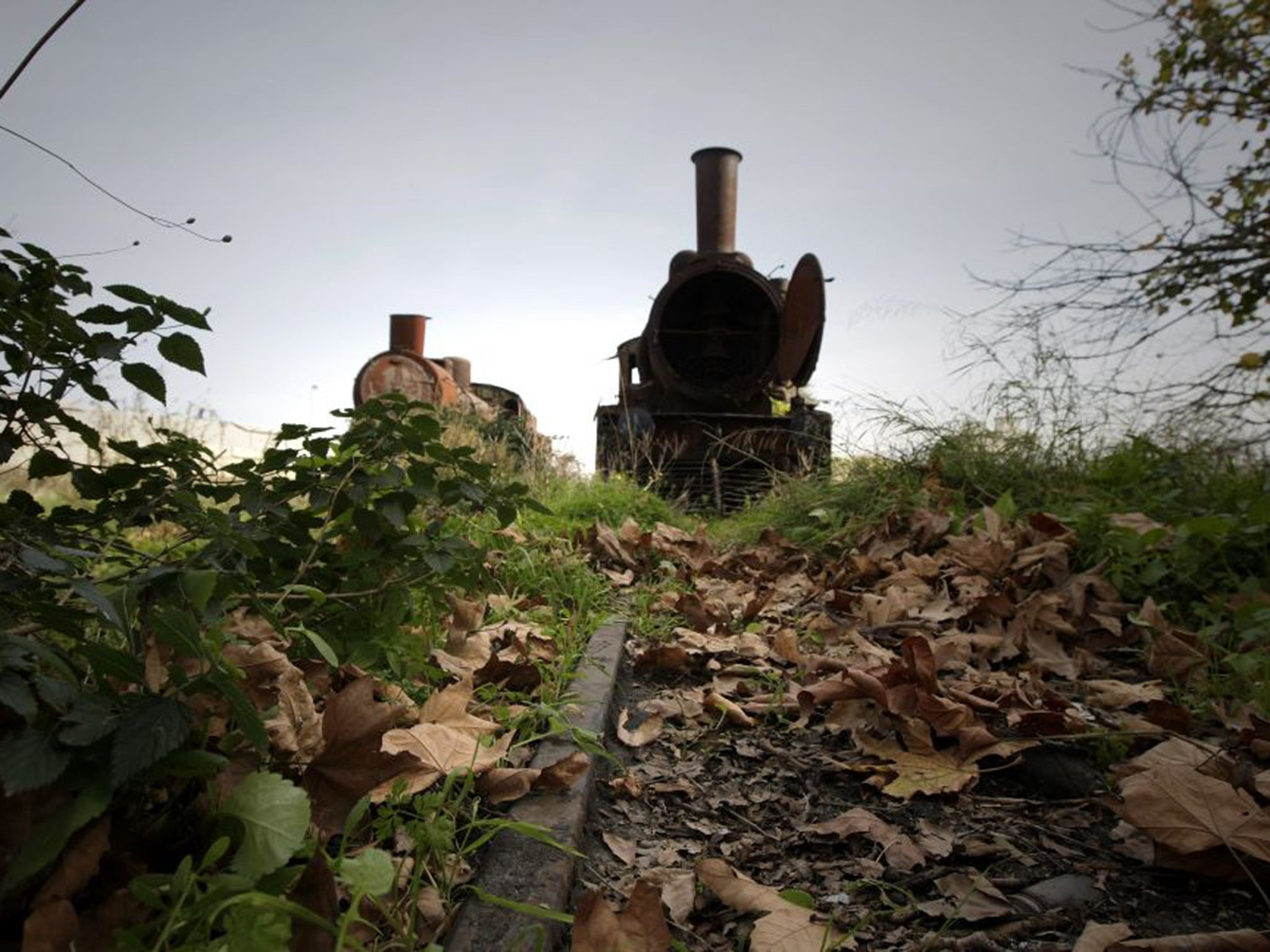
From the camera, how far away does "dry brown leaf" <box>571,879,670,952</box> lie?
3.83 feet

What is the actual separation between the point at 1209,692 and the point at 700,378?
8.05m

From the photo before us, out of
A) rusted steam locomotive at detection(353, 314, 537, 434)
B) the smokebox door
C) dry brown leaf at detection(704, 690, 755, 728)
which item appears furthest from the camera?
rusted steam locomotive at detection(353, 314, 537, 434)

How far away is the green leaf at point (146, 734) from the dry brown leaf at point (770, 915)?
0.89m

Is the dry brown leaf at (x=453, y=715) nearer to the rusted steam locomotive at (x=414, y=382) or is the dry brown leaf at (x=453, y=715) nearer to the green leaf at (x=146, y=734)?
the green leaf at (x=146, y=734)

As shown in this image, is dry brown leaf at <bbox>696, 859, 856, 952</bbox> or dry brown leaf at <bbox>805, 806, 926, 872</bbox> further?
dry brown leaf at <bbox>805, 806, 926, 872</bbox>

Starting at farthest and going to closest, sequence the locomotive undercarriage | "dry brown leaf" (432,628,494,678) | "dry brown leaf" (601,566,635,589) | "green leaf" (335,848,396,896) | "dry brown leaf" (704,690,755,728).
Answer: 1. the locomotive undercarriage
2. "dry brown leaf" (601,566,635,589)
3. "dry brown leaf" (704,690,755,728)
4. "dry brown leaf" (432,628,494,678)
5. "green leaf" (335,848,396,896)

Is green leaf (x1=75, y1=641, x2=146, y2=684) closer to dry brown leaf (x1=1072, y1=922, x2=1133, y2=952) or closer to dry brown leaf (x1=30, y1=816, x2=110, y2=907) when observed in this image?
dry brown leaf (x1=30, y1=816, x2=110, y2=907)

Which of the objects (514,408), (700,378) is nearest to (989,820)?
(700,378)

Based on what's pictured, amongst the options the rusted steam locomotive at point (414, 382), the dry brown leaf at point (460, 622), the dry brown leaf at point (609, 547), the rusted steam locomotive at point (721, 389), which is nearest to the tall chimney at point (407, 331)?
the rusted steam locomotive at point (414, 382)

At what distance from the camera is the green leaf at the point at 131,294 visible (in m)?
1.44

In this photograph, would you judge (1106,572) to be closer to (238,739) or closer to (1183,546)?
(1183,546)

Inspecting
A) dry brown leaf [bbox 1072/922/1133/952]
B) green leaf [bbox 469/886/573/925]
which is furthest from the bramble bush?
dry brown leaf [bbox 1072/922/1133/952]

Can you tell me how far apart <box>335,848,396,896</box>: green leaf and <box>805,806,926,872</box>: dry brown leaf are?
0.93 metres

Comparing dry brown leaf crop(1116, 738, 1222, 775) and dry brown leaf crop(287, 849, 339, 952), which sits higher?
dry brown leaf crop(1116, 738, 1222, 775)
